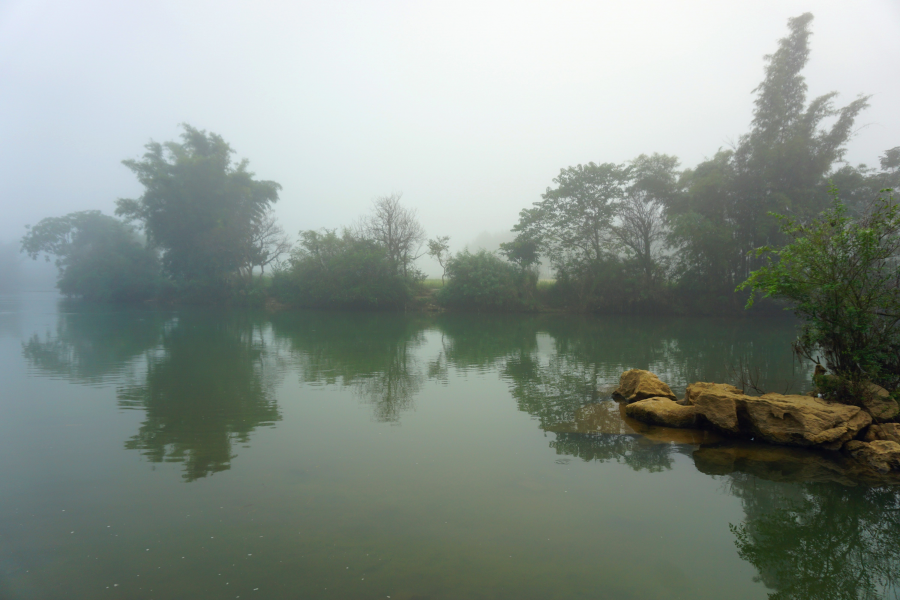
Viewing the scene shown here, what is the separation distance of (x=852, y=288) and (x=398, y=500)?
7716mm

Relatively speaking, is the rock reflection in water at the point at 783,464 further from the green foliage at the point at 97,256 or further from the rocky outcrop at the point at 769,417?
the green foliage at the point at 97,256

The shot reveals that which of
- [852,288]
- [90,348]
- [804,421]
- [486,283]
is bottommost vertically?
[90,348]

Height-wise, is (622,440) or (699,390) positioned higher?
(699,390)

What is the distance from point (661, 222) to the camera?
34594 millimetres

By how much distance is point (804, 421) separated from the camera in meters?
6.87

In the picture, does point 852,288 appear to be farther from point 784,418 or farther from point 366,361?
point 366,361

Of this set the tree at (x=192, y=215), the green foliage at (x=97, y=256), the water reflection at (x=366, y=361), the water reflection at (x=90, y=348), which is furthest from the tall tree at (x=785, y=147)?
the green foliage at (x=97, y=256)

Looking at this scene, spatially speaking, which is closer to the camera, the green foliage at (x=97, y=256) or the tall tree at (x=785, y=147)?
the tall tree at (x=785, y=147)

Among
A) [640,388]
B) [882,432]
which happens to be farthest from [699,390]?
[882,432]

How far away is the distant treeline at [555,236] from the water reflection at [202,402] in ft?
76.6

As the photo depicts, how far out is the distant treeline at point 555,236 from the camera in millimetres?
28812

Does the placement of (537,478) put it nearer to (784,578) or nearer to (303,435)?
(784,578)

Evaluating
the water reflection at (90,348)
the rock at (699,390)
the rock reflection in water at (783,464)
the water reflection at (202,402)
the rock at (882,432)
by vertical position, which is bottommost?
the rock reflection in water at (783,464)

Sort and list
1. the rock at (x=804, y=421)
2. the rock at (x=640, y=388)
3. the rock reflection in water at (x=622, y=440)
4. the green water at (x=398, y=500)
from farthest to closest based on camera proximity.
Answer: the rock at (x=640, y=388) < the rock at (x=804, y=421) < the rock reflection in water at (x=622, y=440) < the green water at (x=398, y=500)
